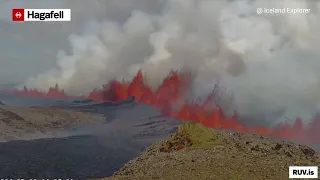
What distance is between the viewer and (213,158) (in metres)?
42.3

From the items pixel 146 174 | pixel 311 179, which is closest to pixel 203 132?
pixel 146 174

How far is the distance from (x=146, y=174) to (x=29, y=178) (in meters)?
144

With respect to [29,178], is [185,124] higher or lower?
higher

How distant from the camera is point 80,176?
187000 mm

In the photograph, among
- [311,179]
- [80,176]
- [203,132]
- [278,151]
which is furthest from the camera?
[80,176]

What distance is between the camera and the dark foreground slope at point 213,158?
37906 mm

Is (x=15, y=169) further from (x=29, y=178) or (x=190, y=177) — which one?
(x=190, y=177)

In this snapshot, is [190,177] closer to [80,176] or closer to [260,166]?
[260,166]

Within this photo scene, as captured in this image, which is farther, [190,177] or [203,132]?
[203,132]

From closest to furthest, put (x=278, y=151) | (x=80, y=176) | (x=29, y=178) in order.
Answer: (x=278, y=151) → (x=29, y=178) → (x=80, y=176)

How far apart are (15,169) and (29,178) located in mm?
26203

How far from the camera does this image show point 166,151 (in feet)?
171

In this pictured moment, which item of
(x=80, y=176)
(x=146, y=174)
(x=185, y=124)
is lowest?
(x=80, y=176)

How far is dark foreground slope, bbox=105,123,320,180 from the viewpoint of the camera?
124 ft
